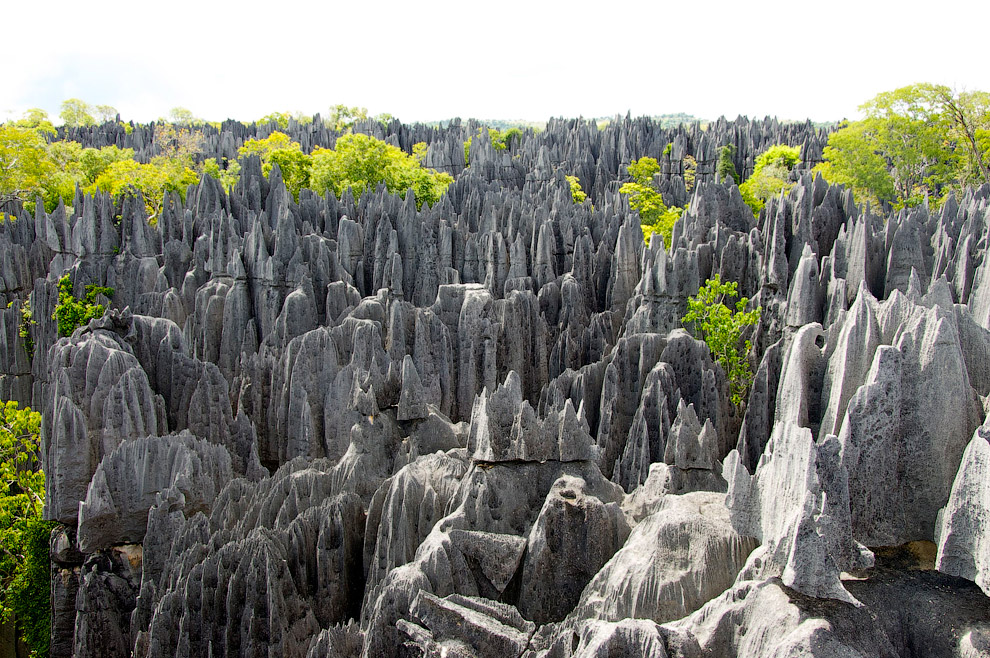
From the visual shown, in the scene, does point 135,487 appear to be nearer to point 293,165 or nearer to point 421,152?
point 293,165

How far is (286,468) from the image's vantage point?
1377 centimetres

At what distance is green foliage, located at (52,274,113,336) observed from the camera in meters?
23.5

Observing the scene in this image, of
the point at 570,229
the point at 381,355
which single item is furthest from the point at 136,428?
the point at 570,229

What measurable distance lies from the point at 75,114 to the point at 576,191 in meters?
58.8

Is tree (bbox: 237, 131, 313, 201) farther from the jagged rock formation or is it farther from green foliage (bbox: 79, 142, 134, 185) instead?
green foliage (bbox: 79, 142, 134, 185)

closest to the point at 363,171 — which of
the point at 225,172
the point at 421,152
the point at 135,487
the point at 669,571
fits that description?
the point at 225,172

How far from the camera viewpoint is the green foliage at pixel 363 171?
3791 cm

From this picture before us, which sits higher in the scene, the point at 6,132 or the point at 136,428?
the point at 6,132

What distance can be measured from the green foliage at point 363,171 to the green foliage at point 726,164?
24268 millimetres

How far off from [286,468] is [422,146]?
4773cm

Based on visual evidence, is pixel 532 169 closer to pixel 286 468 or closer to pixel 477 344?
pixel 477 344

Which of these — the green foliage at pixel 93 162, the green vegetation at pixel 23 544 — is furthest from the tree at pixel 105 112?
the green vegetation at pixel 23 544

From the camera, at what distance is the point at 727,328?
61.6ft

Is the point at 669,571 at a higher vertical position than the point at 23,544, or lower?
higher
